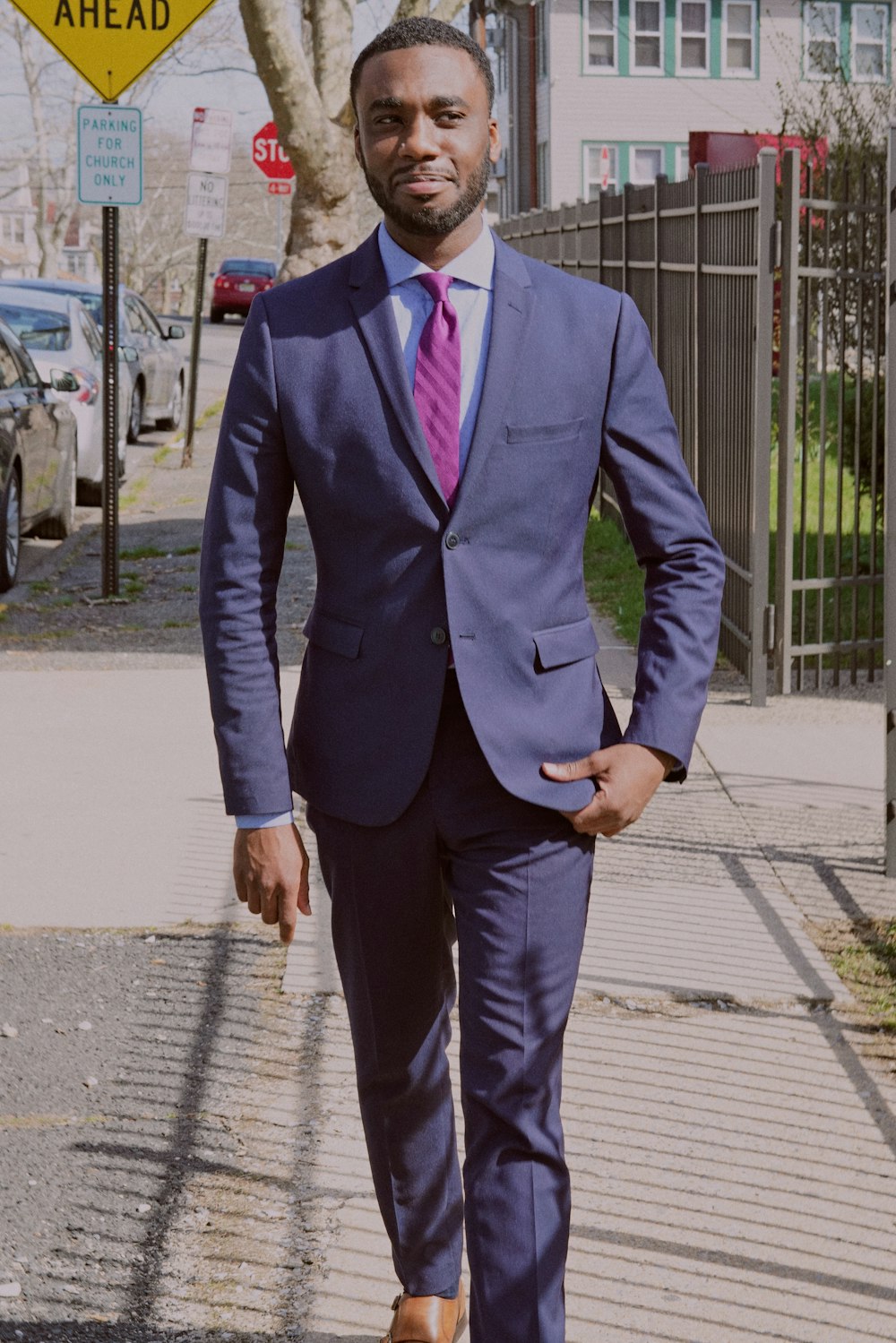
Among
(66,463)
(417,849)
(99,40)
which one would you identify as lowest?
(417,849)

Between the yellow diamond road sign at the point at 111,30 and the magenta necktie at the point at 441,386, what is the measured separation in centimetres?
834

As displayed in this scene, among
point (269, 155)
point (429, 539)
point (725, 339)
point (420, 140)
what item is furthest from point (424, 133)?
point (269, 155)

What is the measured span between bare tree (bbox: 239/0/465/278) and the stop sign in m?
7.88

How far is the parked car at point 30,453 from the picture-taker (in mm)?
11711

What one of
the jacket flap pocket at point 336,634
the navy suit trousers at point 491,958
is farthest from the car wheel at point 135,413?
the navy suit trousers at point 491,958

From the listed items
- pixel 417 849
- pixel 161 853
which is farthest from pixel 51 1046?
pixel 417 849

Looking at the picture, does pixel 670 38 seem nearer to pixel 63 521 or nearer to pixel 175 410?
pixel 175 410

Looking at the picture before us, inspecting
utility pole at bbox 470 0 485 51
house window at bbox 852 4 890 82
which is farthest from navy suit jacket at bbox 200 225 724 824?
house window at bbox 852 4 890 82

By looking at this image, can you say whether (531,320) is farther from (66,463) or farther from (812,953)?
(66,463)

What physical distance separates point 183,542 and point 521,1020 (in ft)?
36.2

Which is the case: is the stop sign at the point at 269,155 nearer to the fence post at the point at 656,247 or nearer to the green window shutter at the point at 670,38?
the fence post at the point at 656,247

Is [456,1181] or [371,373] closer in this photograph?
[371,373]

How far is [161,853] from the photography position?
20.5 ft

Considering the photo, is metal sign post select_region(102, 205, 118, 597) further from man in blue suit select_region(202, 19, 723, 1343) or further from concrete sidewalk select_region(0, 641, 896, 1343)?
man in blue suit select_region(202, 19, 723, 1343)
